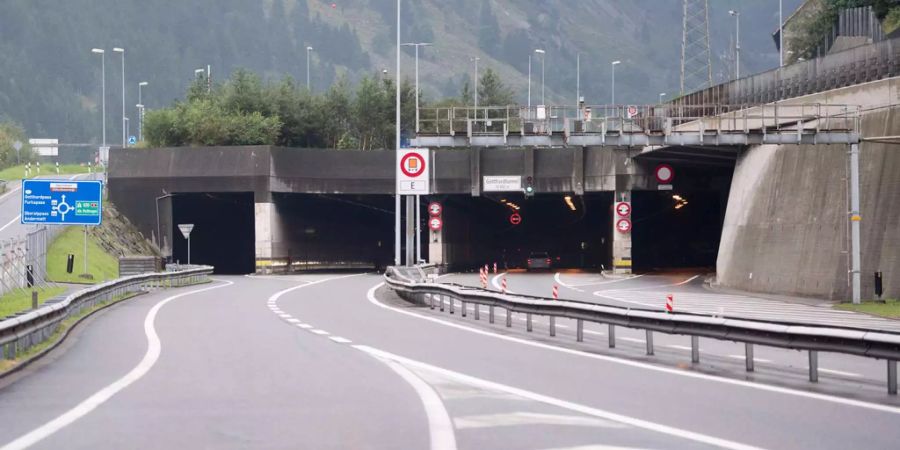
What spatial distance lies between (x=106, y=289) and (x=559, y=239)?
6166cm

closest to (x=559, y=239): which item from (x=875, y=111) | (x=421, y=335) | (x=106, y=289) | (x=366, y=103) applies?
(x=366, y=103)

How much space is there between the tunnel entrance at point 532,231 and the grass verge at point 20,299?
3915cm

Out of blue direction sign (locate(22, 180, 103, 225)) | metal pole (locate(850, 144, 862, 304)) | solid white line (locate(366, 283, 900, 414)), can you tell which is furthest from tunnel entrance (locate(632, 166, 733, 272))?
solid white line (locate(366, 283, 900, 414))

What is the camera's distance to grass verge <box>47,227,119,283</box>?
50.9 metres

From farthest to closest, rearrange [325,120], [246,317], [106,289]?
[325,120] < [106,289] < [246,317]

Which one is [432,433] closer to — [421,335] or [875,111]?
[421,335]

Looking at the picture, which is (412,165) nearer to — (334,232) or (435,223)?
(435,223)

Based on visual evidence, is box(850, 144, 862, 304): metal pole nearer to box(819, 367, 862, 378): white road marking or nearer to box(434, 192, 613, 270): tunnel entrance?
box(819, 367, 862, 378): white road marking

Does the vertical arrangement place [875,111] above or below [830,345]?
above

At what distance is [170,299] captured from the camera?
3978 cm

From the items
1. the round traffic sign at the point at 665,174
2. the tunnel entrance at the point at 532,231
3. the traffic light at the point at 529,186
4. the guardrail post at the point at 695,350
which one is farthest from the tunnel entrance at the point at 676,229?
the guardrail post at the point at 695,350

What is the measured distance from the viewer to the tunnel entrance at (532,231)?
81125 mm

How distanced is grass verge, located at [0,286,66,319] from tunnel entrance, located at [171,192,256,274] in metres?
32.4

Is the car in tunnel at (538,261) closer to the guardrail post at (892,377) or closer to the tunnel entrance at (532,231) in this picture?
the tunnel entrance at (532,231)
